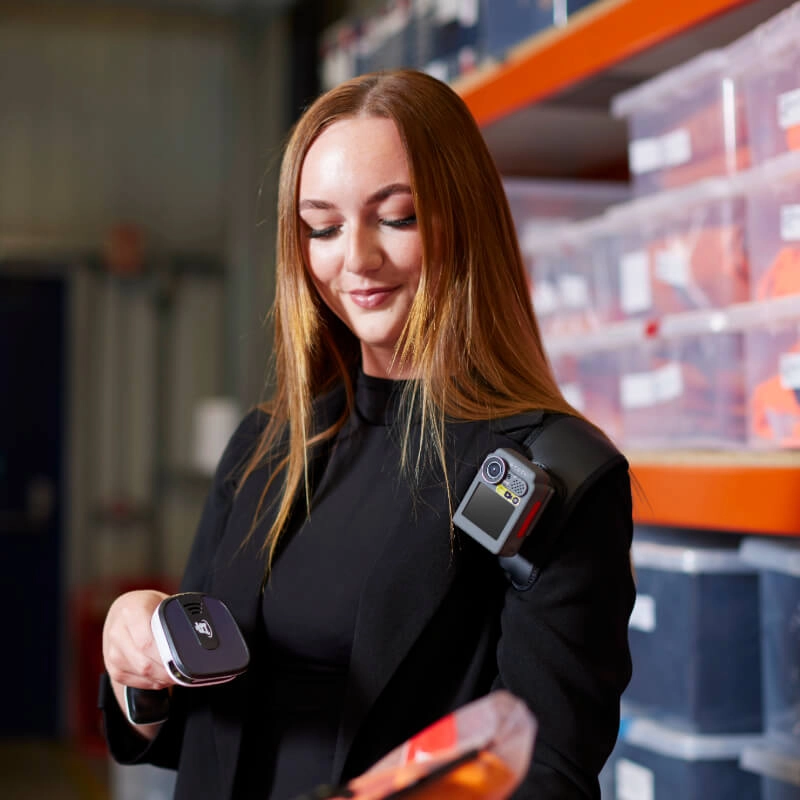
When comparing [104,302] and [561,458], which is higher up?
[104,302]

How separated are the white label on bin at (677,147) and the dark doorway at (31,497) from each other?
15.2 feet

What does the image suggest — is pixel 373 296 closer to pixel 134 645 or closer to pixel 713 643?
pixel 134 645

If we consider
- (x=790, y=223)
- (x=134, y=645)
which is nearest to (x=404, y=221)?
(x=134, y=645)

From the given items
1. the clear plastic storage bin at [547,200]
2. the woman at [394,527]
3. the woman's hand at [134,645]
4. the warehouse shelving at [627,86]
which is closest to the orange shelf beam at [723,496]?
the warehouse shelving at [627,86]

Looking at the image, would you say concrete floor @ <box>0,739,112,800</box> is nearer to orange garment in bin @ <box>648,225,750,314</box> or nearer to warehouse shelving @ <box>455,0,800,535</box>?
warehouse shelving @ <box>455,0,800,535</box>

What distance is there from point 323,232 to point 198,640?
437mm

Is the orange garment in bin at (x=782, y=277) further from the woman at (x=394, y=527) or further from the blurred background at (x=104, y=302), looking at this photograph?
the blurred background at (x=104, y=302)

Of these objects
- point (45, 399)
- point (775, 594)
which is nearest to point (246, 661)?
point (775, 594)

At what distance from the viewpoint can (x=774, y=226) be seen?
164 cm

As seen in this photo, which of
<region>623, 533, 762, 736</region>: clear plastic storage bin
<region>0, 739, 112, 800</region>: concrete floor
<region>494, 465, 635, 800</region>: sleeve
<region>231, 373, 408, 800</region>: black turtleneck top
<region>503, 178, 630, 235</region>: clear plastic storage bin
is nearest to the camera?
<region>494, 465, 635, 800</region>: sleeve

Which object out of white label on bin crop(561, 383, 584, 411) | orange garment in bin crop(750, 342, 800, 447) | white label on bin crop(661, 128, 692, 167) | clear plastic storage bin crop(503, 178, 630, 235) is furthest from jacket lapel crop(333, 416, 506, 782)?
clear plastic storage bin crop(503, 178, 630, 235)

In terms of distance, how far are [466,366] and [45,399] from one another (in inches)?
204

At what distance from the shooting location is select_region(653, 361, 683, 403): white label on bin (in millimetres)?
1896

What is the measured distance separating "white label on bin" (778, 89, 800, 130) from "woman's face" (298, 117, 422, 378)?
2.38 ft
